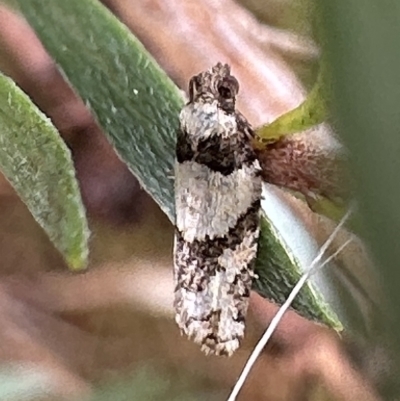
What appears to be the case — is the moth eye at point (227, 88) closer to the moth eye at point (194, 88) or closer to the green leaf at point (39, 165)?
the moth eye at point (194, 88)

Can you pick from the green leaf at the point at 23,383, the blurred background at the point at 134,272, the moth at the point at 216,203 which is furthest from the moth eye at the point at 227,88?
the green leaf at the point at 23,383

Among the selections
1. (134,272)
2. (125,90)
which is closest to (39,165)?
(125,90)

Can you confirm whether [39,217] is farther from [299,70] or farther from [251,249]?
[299,70]

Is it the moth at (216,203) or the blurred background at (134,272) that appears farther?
the blurred background at (134,272)

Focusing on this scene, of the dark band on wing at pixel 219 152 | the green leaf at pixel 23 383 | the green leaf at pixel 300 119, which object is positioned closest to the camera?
the green leaf at pixel 300 119

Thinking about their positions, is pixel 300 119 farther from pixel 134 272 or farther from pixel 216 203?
pixel 134 272

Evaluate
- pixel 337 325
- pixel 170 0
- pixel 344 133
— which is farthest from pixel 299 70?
pixel 344 133

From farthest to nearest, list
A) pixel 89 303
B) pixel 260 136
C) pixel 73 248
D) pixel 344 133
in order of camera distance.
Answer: pixel 89 303 → pixel 73 248 → pixel 260 136 → pixel 344 133

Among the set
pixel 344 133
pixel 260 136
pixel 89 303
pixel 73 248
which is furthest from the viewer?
pixel 89 303
